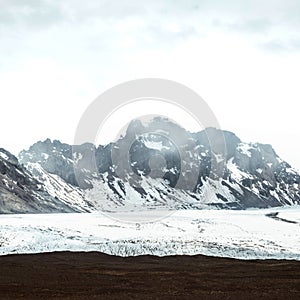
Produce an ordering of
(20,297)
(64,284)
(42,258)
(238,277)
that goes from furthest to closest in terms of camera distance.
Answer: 1. (42,258)
2. (238,277)
3. (64,284)
4. (20,297)

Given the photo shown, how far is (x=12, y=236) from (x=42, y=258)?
1137cm

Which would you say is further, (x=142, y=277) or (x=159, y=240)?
(x=159, y=240)

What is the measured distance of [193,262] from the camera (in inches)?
1586

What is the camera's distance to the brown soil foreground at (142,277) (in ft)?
85.3

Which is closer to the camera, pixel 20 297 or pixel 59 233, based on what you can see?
pixel 20 297

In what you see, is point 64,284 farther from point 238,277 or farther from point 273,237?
point 273,237

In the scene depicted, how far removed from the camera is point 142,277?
3200cm

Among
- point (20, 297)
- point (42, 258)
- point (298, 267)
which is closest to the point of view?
point (20, 297)

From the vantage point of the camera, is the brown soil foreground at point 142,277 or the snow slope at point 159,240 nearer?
the brown soil foreground at point 142,277

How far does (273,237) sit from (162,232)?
1347 centimetres

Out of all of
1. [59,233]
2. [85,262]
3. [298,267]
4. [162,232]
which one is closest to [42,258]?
Answer: [85,262]

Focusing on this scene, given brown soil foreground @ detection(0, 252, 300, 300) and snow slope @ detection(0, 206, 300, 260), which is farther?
snow slope @ detection(0, 206, 300, 260)

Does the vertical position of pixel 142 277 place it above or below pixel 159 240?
below

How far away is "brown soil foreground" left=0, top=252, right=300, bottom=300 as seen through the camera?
26.0m
